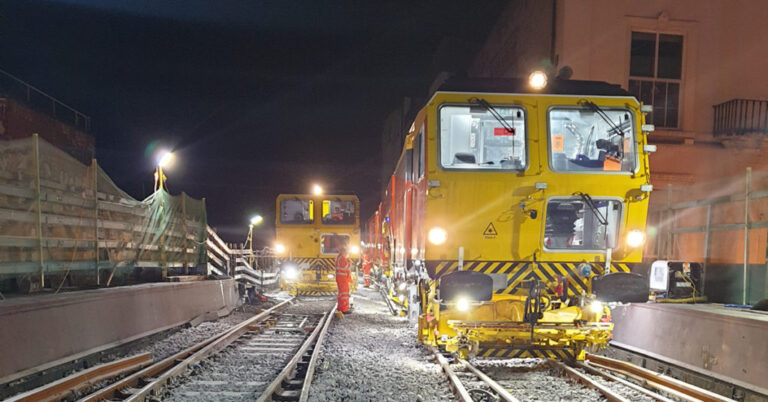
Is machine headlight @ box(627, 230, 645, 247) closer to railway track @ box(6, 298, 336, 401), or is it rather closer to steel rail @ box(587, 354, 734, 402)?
steel rail @ box(587, 354, 734, 402)

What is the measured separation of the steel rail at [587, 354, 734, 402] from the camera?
4.99m

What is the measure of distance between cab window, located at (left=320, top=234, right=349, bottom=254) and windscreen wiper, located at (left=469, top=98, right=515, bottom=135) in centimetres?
1223

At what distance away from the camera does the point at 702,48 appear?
568 inches

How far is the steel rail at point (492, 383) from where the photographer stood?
16.0 ft

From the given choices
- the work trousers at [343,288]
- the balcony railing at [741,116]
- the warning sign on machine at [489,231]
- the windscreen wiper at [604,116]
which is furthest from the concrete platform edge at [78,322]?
the balcony railing at [741,116]

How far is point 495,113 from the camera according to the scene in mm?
6125

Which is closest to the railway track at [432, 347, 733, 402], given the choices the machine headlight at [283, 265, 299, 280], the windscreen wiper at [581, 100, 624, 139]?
the windscreen wiper at [581, 100, 624, 139]

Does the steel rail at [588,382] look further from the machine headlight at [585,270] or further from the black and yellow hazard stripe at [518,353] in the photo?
the machine headlight at [585,270]

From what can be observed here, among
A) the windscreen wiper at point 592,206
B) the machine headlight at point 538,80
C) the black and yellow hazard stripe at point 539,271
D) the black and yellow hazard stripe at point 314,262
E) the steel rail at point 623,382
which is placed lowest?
the steel rail at point 623,382

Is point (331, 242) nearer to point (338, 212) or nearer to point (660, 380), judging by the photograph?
point (338, 212)

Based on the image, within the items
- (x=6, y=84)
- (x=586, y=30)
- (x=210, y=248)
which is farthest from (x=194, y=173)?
(x=586, y=30)

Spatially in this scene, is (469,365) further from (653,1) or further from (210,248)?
(653,1)

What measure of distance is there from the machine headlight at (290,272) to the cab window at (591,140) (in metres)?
12.7

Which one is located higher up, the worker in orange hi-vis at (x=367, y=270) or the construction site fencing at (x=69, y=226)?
the construction site fencing at (x=69, y=226)
